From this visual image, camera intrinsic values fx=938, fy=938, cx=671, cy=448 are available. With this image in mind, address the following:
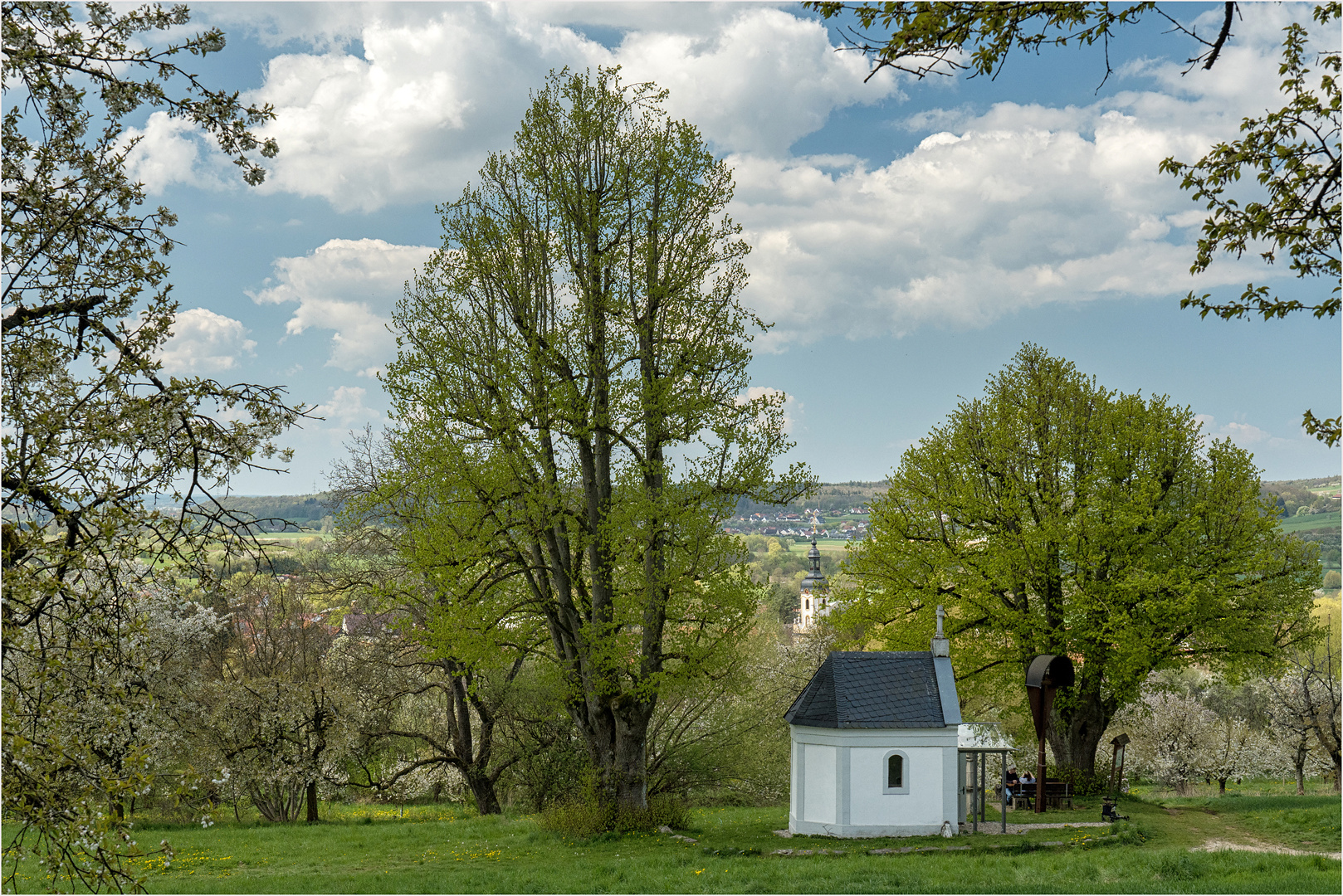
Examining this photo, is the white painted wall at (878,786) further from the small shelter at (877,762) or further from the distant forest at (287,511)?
the distant forest at (287,511)

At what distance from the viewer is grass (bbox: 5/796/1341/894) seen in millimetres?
12617

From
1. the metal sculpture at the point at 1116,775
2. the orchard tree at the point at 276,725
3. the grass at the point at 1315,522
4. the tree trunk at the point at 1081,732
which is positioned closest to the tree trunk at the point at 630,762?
the orchard tree at the point at 276,725

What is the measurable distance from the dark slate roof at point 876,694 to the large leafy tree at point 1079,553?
179 inches

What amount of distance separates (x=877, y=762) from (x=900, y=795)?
2.46 feet

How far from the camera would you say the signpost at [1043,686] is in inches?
746

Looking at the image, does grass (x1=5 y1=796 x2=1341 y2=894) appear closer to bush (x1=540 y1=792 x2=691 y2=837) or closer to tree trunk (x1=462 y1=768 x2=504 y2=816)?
bush (x1=540 y1=792 x2=691 y2=837)

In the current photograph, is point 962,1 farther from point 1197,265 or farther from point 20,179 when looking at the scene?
point 20,179

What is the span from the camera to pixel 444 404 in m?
18.6

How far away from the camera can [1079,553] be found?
23.0m

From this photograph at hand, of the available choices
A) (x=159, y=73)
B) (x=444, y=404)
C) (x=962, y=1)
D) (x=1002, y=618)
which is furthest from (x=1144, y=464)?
(x=159, y=73)

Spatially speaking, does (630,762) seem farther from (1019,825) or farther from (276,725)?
(276,725)

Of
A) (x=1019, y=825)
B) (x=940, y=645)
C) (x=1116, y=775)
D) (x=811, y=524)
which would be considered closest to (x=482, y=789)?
(x=940, y=645)

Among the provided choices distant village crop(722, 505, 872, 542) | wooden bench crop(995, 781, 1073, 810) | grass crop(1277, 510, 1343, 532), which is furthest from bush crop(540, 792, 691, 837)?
distant village crop(722, 505, 872, 542)

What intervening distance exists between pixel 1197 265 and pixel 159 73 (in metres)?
8.20
